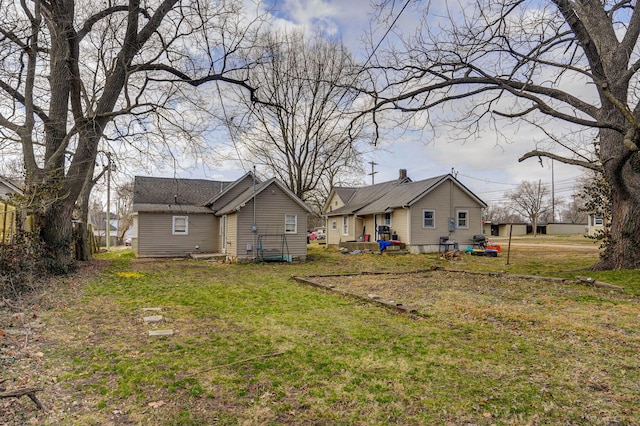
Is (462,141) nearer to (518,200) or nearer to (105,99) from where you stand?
(105,99)

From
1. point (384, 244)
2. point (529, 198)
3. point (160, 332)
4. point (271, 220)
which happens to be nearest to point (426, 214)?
point (384, 244)

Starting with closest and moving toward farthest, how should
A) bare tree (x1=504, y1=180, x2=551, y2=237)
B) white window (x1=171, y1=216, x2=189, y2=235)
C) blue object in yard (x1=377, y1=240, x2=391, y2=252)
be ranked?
white window (x1=171, y1=216, x2=189, y2=235)
blue object in yard (x1=377, y1=240, x2=391, y2=252)
bare tree (x1=504, y1=180, x2=551, y2=237)

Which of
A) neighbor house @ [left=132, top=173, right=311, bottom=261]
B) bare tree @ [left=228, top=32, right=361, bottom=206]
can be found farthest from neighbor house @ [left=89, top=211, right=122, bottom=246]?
bare tree @ [left=228, top=32, right=361, bottom=206]

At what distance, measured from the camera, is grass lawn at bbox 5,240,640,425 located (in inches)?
125

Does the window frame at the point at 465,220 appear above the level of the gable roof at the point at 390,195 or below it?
below

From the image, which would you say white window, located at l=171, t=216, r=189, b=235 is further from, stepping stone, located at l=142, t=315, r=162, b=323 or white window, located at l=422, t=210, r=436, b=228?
stepping stone, located at l=142, t=315, r=162, b=323

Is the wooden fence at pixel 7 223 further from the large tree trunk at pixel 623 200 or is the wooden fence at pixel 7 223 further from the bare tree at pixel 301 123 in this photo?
the bare tree at pixel 301 123

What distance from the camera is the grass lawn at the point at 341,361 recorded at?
3188 millimetres

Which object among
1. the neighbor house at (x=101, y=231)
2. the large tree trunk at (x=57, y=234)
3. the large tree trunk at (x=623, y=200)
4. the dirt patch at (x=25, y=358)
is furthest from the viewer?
the neighbor house at (x=101, y=231)

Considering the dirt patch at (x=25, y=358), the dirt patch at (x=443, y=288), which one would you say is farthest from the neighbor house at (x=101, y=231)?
the dirt patch at (x=443, y=288)

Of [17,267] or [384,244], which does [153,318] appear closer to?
[17,267]

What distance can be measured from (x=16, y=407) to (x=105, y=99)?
10.1m

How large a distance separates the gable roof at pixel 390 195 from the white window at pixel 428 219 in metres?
1.19

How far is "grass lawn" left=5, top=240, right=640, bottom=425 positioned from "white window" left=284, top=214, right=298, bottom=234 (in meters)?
10.9
